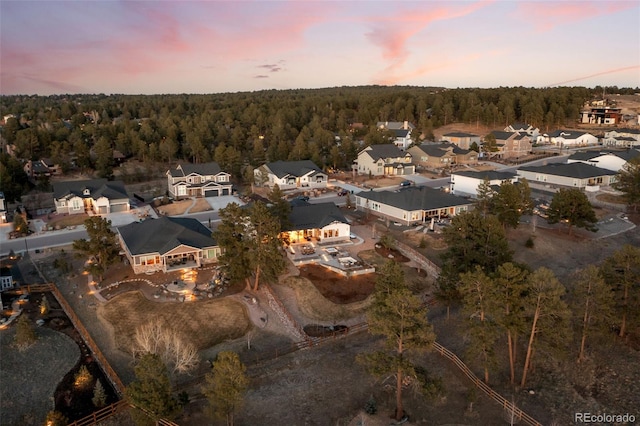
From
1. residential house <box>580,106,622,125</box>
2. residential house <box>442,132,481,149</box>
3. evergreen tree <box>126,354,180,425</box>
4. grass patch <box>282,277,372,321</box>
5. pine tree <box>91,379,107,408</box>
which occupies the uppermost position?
residential house <box>580,106,622,125</box>

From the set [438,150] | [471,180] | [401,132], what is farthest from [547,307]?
[401,132]

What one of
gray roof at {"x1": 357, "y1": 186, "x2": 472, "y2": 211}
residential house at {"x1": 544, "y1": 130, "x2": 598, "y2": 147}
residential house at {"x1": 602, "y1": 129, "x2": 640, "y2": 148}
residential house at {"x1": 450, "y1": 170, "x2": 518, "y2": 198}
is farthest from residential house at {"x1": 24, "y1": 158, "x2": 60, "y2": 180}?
residential house at {"x1": 602, "y1": 129, "x2": 640, "y2": 148}

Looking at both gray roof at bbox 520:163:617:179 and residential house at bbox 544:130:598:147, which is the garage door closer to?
gray roof at bbox 520:163:617:179

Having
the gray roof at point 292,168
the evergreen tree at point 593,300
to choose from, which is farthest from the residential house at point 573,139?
the evergreen tree at point 593,300

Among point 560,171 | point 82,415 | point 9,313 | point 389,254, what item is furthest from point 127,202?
point 560,171

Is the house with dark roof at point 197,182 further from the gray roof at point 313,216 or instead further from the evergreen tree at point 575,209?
the evergreen tree at point 575,209

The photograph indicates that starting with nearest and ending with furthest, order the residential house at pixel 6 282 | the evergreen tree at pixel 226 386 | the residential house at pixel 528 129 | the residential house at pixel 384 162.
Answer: the evergreen tree at pixel 226 386, the residential house at pixel 6 282, the residential house at pixel 384 162, the residential house at pixel 528 129
